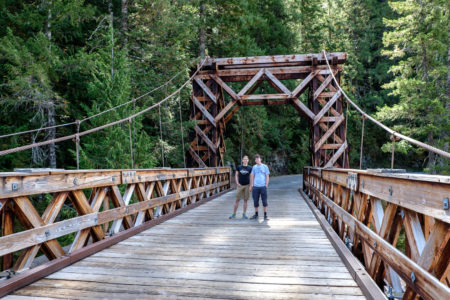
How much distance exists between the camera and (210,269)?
3.75 m

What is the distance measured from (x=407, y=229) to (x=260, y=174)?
178 inches

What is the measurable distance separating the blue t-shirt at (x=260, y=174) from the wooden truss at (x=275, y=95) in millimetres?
6005

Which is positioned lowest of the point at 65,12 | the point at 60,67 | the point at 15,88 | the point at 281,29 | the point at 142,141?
the point at 142,141

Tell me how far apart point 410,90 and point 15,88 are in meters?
16.1

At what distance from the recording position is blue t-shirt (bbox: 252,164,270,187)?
715cm

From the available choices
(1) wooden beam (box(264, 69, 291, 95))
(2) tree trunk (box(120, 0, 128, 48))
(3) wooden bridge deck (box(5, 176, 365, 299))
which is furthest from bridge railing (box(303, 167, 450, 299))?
(2) tree trunk (box(120, 0, 128, 48))

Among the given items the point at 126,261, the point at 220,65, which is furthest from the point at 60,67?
the point at 126,261

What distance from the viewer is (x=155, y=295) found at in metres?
3.03

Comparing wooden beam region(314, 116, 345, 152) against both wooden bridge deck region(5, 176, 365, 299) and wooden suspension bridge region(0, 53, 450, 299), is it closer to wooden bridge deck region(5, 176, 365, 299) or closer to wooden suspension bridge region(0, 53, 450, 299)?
wooden suspension bridge region(0, 53, 450, 299)

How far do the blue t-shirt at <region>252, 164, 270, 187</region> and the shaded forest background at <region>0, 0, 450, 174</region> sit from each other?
4262mm

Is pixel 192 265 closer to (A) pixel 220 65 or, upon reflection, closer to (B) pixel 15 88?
(B) pixel 15 88

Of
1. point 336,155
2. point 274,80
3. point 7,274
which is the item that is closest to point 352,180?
point 7,274

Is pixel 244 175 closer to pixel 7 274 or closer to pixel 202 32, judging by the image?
pixel 7 274

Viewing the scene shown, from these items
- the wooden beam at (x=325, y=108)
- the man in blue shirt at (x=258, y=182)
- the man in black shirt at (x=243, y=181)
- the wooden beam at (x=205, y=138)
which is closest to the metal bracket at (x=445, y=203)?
the man in blue shirt at (x=258, y=182)
